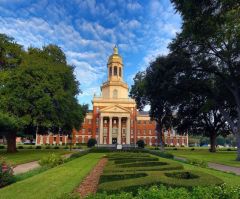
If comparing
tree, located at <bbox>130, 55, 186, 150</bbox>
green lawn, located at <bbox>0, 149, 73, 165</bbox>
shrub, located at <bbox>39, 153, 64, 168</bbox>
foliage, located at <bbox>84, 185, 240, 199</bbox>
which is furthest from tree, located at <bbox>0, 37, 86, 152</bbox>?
foliage, located at <bbox>84, 185, 240, 199</bbox>

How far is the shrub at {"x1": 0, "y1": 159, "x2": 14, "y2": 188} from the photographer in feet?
43.2

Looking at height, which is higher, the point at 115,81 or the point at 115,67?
the point at 115,67

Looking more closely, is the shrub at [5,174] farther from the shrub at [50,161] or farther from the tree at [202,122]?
the tree at [202,122]

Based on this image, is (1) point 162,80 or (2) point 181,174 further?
(1) point 162,80

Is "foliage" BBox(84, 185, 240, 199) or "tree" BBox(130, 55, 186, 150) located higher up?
"tree" BBox(130, 55, 186, 150)

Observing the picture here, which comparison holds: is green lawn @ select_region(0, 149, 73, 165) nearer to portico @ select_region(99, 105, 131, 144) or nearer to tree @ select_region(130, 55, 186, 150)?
tree @ select_region(130, 55, 186, 150)

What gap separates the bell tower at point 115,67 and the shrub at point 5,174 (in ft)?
296

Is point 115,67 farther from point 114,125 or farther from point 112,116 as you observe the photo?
point 114,125

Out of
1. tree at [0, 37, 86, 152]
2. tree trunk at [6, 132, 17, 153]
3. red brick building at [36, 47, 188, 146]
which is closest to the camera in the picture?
tree at [0, 37, 86, 152]

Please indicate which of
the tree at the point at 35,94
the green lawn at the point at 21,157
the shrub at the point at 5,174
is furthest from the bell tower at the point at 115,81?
the shrub at the point at 5,174

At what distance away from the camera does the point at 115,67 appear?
342ft

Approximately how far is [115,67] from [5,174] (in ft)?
302

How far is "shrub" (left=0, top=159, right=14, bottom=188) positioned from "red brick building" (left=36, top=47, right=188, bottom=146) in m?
84.5

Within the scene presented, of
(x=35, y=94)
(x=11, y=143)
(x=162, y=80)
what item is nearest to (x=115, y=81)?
(x=11, y=143)
